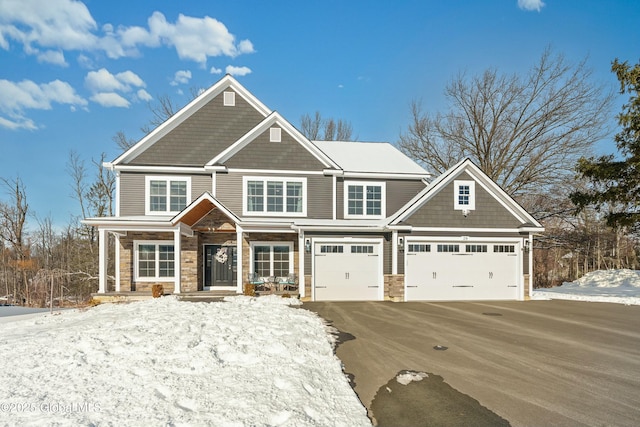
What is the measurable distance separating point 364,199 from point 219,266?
24.2 ft

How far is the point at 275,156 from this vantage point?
1580 centimetres

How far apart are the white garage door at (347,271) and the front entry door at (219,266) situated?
4.16 metres

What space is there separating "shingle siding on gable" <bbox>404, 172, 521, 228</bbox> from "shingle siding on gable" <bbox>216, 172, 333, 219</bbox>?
12.7 ft

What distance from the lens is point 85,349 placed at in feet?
18.7

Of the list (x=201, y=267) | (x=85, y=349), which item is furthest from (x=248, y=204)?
(x=85, y=349)

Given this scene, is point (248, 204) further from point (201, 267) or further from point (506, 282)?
point (506, 282)

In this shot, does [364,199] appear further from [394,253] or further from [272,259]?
[272,259]

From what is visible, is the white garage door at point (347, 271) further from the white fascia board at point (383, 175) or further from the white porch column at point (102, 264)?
the white porch column at point (102, 264)

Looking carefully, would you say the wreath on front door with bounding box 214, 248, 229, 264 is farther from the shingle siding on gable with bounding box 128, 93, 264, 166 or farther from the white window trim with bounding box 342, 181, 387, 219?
the white window trim with bounding box 342, 181, 387, 219

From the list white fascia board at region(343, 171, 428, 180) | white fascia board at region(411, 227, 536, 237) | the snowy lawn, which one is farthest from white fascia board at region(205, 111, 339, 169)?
the snowy lawn

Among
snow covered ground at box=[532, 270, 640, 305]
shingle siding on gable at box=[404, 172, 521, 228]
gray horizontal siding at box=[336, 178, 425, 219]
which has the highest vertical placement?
gray horizontal siding at box=[336, 178, 425, 219]

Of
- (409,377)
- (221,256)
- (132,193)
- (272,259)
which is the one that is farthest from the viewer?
(221,256)

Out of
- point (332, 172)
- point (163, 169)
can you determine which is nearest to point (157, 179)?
point (163, 169)

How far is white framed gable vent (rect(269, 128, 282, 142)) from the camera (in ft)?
52.0
